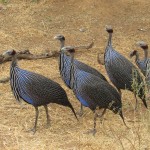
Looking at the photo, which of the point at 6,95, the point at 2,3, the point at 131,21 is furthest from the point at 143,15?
the point at 6,95

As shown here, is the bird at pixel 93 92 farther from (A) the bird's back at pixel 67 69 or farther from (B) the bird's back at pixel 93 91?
(A) the bird's back at pixel 67 69

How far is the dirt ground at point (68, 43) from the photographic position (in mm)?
6422

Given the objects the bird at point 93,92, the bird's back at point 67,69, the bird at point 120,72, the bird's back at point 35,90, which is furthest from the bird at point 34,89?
the bird at point 120,72

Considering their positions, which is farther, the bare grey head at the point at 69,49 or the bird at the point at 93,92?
the bare grey head at the point at 69,49

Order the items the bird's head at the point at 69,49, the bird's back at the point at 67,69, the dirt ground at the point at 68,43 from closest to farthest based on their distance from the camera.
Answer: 1. the dirt ground at the point at 68,43
2. the bird's head at the point at 69,49
3. the bird's back at the point at 67,69

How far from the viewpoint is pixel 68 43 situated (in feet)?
32.2

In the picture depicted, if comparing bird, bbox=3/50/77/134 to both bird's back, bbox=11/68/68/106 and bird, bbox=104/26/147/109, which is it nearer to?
bird's back, bbox=11/68/68/106

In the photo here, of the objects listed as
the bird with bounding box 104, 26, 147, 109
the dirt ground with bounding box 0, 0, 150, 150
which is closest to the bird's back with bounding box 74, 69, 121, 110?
the dirt ground with bounding box 0, 0, 150, 150

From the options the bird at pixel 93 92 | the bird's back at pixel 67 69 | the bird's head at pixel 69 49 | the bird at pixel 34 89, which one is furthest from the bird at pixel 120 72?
the bird at pixel 34 89

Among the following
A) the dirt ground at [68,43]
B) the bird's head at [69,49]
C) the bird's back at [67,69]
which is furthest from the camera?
the bird's back at [67,69]

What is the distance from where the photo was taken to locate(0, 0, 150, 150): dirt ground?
21.1ft

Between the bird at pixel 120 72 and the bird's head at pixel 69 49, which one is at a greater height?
the bird's head at pixel 69 49

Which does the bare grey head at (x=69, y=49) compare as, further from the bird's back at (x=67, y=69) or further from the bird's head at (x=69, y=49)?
the bird's back at (x=67, y=69)

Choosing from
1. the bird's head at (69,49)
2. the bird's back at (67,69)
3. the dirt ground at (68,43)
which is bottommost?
the dirt ground at (68,43)
